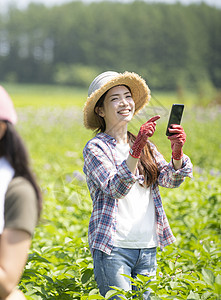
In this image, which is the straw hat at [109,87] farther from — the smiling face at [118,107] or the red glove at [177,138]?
the red glove at [177,138]

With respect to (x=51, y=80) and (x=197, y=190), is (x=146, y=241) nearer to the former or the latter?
(x=197, y=190)

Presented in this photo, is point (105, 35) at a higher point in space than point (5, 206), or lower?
higher

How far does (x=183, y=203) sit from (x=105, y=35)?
151 ft

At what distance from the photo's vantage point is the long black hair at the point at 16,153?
130 cm

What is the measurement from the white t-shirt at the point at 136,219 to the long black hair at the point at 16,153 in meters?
0.66

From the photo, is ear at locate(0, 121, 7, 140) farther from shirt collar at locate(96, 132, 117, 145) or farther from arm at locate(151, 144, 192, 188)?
arm at locate(151, 144, 192, 188)

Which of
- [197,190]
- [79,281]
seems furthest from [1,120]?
[197,190]

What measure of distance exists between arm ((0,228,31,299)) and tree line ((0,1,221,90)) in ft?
111

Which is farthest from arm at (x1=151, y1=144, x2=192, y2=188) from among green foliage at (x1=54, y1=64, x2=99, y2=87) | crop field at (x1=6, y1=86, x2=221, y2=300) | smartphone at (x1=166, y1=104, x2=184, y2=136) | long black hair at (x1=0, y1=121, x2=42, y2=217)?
green foliage at (x1=54, y1=64, x2=99, y2=87)

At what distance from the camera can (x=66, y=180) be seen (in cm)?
476

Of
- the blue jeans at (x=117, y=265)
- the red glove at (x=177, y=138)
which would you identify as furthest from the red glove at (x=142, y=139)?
the blue jeans at (x=117, y=265)

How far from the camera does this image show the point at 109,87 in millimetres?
2023

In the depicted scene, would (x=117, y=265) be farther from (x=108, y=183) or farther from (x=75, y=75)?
(x=75, y=75)

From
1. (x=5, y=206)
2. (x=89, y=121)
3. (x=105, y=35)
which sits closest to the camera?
(x=5, y=206)
